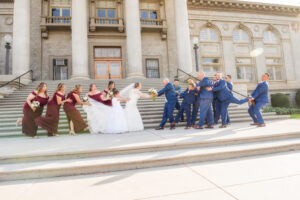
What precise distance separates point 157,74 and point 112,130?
1327 cm

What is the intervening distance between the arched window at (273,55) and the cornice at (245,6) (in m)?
2.84

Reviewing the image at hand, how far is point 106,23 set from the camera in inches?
709

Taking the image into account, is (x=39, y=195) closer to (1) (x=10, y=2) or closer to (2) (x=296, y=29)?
(1) (x=10, y=2)

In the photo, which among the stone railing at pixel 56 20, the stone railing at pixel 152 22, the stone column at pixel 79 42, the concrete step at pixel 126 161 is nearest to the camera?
the concrete step at pixel 126 161

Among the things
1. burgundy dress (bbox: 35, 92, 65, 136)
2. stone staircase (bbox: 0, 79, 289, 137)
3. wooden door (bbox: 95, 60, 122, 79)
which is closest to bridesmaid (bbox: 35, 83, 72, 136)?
burgundy dress (bbox: 35, 92, 65, 136)

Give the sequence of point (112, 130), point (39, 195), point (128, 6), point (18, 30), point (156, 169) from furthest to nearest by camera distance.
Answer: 1. point (128, 6)
2. point (18, 30)
3. point (112, 130)
4. point (156, 169)
5. point (39, 195)

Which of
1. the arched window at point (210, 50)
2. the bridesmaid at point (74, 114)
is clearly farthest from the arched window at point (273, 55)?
the bridesmaid at point (74, 114)

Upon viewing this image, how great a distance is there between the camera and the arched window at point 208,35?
69.6 ft

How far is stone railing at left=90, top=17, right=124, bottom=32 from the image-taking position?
17337 mm

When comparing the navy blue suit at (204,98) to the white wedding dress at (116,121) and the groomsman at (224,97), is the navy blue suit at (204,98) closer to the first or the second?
the groomsman at (224,97)

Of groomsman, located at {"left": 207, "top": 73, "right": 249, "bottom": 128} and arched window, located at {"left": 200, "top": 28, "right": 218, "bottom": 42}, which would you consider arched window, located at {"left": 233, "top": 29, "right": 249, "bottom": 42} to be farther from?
groomsman, located at {"left": 207, "top": 73, "right": 249, "bottom": 128}

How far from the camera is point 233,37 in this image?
A: 866 inches

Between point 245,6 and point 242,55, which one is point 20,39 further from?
point 245,6

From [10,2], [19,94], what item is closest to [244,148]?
[19,94]
